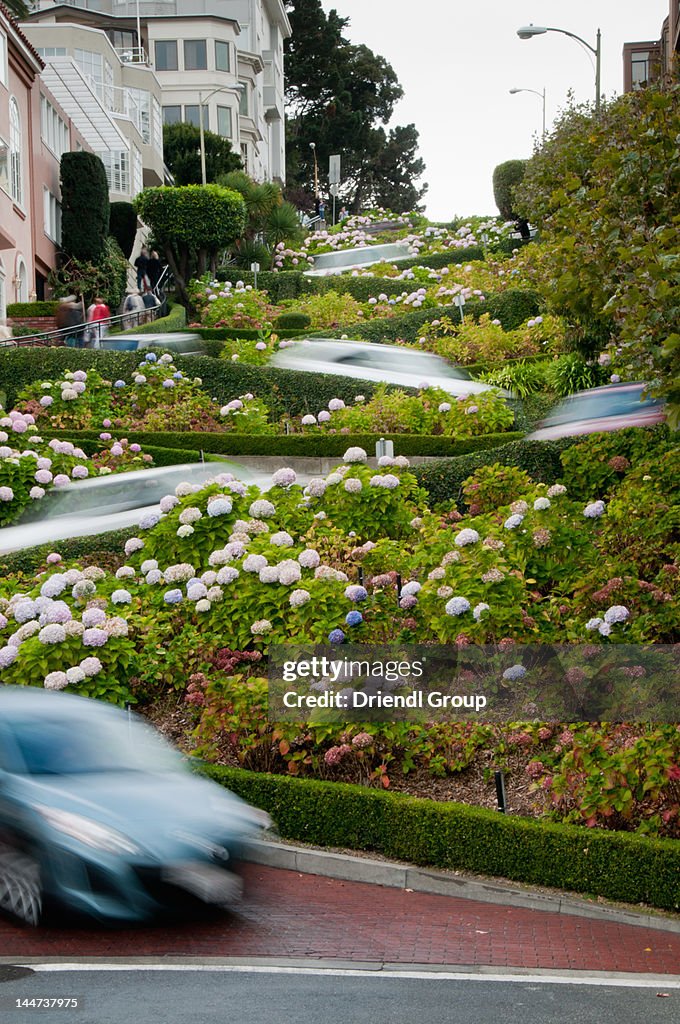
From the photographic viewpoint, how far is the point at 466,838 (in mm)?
8570

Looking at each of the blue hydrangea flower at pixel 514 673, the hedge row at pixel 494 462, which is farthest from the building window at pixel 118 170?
the blue hydrangea flower at pixel 514 673

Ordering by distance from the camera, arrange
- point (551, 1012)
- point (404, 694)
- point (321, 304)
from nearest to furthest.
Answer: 1. point (551, 1012)
2. point (404, 694)
3. point (321, 304)

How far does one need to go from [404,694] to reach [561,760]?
1.22 m

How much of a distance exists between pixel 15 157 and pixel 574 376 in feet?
58.7

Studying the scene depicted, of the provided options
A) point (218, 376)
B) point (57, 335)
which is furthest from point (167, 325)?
point (218, 376)

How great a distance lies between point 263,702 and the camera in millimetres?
9820

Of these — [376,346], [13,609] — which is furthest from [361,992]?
[376,346]

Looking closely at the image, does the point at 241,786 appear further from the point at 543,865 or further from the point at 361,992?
the point at 361,992

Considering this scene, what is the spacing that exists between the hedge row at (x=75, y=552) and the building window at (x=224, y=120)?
5334cm

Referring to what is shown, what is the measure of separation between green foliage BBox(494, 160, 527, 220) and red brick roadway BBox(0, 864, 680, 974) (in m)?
44.2

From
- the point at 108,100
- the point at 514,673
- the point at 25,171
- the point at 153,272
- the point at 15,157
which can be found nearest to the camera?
the point at 514,673

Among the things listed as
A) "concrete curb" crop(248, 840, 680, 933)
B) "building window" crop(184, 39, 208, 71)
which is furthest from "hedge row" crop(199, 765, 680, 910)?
"building window" crop(184, 39, 208, 71)

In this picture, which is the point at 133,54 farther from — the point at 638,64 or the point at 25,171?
the point at 25,171

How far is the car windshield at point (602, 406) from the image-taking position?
51.9 ft
